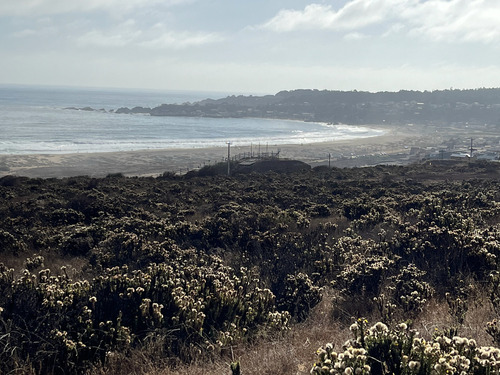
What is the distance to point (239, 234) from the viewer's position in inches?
433

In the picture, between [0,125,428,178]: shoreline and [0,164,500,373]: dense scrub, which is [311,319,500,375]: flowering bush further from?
Result: [0,125,428,178]: shoreline

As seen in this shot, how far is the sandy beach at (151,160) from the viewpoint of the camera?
4572 centimetres

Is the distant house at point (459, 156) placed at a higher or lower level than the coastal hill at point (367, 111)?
lower

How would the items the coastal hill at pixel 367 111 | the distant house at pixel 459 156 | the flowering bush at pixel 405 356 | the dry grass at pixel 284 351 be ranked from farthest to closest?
1. the coastal hill at pixel 367 111
2. the distant house at pixel 459 156
3. the dry grass at pixel 284 351
4. the flowering bush at pixel 405 356

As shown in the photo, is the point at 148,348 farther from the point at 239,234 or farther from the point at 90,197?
the point at 90,197

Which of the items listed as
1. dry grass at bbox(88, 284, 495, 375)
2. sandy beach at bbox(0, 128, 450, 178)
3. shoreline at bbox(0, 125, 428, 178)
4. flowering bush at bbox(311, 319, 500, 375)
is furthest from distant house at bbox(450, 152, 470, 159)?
Answer: flowering bush at bbox(311, 319, 500, 375)

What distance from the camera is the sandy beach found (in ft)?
150

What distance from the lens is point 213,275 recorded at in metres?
7.09

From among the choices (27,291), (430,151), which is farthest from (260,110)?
(27,291)

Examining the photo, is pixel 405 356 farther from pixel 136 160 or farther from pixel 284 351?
pixel 136 160

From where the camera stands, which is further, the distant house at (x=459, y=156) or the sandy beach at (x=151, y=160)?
the distant house at (x=459, y=156)

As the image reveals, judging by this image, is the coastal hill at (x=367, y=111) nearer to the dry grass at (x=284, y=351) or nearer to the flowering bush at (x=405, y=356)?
the dry grass at (x=284, y=351)

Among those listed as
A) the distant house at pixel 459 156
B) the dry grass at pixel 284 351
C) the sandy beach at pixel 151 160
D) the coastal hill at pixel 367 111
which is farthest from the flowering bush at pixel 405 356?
the coastal hill at pixel 367 111

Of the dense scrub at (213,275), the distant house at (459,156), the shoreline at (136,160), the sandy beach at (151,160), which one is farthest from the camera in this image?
the distant house at (459,156)
